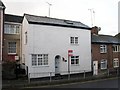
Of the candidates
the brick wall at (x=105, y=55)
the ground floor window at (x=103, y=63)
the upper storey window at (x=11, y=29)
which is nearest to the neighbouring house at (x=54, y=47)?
the brick wall at (x=105, y=55)

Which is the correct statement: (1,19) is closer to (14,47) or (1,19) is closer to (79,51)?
(14,47)

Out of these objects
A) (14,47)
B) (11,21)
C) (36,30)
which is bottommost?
(14,47)

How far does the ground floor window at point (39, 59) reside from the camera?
23.4 m

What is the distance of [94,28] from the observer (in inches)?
1442

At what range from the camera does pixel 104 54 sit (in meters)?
32.2

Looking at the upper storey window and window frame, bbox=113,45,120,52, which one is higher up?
the upper storey window

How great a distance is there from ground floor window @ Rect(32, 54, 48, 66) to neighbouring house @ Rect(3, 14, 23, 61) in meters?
4.91

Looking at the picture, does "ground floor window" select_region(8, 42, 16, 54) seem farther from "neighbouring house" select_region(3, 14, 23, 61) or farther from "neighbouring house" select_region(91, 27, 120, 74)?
"neighbouring house" select_region(91, 27, 120, 74)

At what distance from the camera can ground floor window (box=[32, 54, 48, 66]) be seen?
76.8 feet

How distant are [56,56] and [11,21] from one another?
8.73 metres

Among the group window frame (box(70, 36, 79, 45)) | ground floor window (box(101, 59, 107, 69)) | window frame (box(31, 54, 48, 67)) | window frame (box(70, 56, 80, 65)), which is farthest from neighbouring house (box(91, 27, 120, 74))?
window frame (box(31, 54, 48, 67))

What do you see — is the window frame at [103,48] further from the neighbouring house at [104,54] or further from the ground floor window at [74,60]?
→ the ground floor window at [74,60]

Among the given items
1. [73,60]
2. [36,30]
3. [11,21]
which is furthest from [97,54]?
[11,21]

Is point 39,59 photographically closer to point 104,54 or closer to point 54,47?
point 54,47
